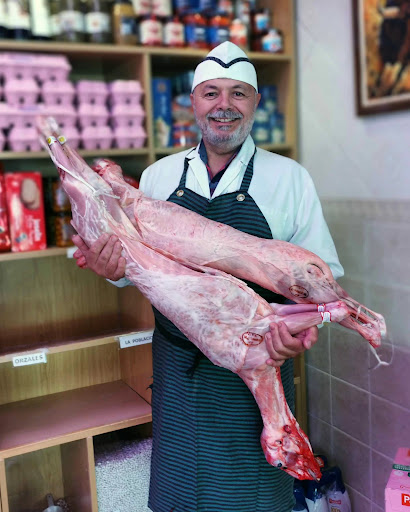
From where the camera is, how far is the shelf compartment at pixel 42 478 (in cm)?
202

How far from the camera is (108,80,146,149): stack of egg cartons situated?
1.94 metres

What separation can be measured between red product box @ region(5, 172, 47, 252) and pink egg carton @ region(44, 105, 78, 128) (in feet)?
0.66

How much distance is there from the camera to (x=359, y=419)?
6.92 ft

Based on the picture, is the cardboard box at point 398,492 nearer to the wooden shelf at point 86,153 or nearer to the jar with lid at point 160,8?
the wooden shelf at point 86,153

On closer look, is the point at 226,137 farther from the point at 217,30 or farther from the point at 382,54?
the point at 217,30

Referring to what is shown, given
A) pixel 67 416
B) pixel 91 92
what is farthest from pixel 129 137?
pixel 67 416

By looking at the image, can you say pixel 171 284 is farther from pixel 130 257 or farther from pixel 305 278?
pixel 305 278

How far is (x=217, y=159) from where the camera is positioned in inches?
60.2

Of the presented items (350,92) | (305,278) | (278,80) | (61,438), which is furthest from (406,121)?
(61,438)

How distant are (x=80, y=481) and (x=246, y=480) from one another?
79 cm

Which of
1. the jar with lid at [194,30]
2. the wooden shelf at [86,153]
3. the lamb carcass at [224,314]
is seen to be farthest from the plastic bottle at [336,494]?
the jar with lid at [194,30]

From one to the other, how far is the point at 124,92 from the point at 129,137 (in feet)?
0.51

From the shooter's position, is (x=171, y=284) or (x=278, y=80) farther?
(x=278, y=80)

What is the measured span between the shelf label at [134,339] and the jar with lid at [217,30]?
3.73 feet
